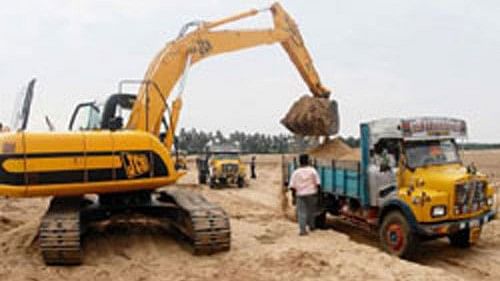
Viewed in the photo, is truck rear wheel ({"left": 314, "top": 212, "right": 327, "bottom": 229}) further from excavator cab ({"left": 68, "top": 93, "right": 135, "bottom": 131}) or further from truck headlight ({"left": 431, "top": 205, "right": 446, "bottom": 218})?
excavator cab ({"left": 68, "top": 93, "right": 135, "bottom": 131})

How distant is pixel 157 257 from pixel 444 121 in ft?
19.4

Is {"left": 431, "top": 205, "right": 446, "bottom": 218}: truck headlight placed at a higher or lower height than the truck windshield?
lower

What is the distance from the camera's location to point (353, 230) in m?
12.5

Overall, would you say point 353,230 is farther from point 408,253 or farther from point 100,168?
point 100,168

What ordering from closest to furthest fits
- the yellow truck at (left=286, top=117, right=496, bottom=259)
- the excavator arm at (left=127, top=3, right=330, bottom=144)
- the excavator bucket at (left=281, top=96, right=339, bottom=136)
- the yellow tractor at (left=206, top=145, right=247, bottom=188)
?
the yellow truck at (left=286, top=117, right=496, bottom=259) < the excavator arm at (left=127, top=3, right=330, bottom=144) < the excavator bucket at (left=281, top=96, right=339, bottom=136) < the yellow tractor at (left=206, top=145, right=247, bottom=188)

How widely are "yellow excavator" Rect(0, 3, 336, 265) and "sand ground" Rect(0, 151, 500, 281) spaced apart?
15.8 inches

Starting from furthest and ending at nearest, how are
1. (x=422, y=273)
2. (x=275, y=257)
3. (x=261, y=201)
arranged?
1. (x=261, y=201)
2. (x=275, y=257)
3. (x=422, y=273)

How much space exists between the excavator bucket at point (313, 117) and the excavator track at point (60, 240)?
733 cm

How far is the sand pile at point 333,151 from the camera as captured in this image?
13250mm

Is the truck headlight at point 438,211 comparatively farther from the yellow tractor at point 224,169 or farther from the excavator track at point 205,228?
the yellow tractor at point 224,169

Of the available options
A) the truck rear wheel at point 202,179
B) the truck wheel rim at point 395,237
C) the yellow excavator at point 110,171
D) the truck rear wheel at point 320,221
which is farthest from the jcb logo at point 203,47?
the truck rear wheel at point 202,179

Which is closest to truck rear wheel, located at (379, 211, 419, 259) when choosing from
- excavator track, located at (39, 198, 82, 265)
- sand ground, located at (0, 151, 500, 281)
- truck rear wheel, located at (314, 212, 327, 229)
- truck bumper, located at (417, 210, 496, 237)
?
truck bumper, located at (417, 210, 496, 237)

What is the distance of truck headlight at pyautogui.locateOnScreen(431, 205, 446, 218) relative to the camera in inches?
350

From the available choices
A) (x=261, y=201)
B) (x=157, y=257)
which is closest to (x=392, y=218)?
(x=157, y=257)
